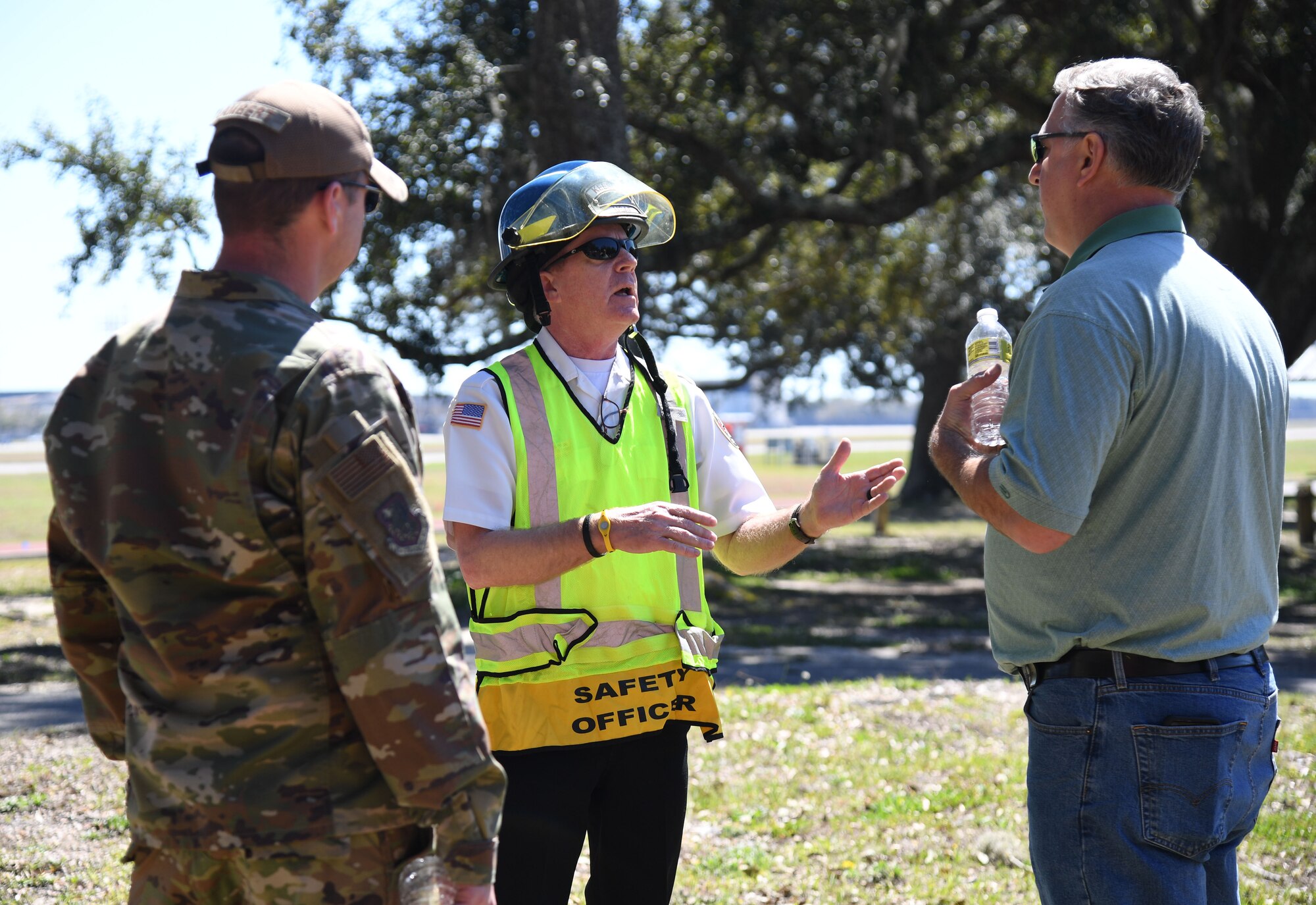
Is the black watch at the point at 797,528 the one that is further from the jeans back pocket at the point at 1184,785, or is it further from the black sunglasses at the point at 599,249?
the jeans back pocket at the point at 1184,785

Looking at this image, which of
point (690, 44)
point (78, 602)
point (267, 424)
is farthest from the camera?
point (690, 44)

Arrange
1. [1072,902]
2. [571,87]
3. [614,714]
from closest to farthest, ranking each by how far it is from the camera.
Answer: [1072,902]
[614,714]
[571,87]

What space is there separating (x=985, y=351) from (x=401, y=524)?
156 centimetres

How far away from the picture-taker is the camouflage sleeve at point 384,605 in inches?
70.2

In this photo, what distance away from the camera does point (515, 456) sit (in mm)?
2828

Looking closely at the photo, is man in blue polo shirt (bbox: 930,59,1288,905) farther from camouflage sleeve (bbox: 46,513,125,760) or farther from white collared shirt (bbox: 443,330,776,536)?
camouflage sleeve (bbox: 46,513,125,760)

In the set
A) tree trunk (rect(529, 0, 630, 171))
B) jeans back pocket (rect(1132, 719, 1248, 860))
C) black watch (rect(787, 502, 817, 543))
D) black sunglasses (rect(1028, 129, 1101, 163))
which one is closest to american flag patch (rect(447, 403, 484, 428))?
black watch (rect(787, 502, 817, 543))

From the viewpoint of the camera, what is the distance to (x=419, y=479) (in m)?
1.91

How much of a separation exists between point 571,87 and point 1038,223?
43.7 ft

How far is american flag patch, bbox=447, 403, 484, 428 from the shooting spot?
2.81m

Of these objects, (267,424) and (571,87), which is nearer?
(267,424)

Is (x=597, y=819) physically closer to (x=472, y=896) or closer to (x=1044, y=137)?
(x=472, y=896)

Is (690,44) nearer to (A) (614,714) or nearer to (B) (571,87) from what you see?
(B) (571,87)

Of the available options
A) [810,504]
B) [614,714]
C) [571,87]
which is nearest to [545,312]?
[810,504]
